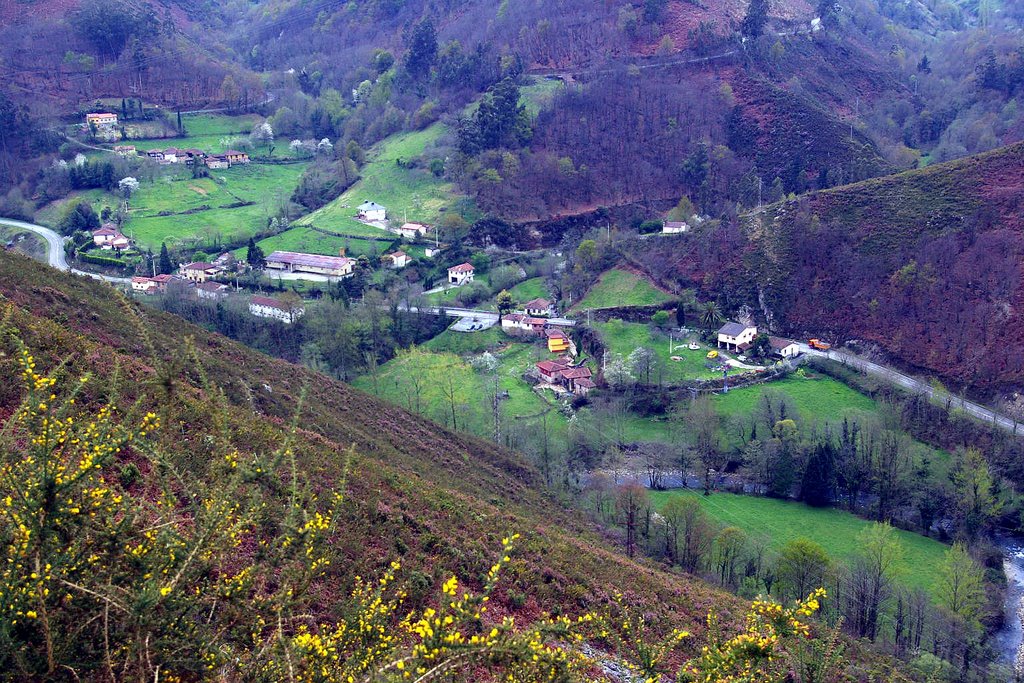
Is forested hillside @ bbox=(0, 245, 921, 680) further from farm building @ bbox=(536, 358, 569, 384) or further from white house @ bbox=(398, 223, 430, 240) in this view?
white house @ bbox=(398, 223, 430, 240)

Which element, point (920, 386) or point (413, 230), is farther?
point (413, 230)

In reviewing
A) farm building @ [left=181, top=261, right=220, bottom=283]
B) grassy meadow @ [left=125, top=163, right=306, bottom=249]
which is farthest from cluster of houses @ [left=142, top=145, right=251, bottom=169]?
farm building @ [left=181, top=261, right=220, bottom=283]

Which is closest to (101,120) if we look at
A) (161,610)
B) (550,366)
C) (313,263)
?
(313,263)

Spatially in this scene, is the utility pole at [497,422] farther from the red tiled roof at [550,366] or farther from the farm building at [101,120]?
the farm building at [101,120]

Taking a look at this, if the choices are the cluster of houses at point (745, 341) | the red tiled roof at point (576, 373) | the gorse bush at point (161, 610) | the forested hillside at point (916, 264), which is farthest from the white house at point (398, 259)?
the gorse bush at point (161, 610)

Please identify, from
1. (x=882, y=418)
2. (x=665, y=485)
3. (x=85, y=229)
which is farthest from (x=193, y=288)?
(x=882, y=418)

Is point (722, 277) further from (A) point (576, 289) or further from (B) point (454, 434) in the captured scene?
(B) point (454, 434)

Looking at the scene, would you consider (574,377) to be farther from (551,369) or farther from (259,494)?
(259,494)
